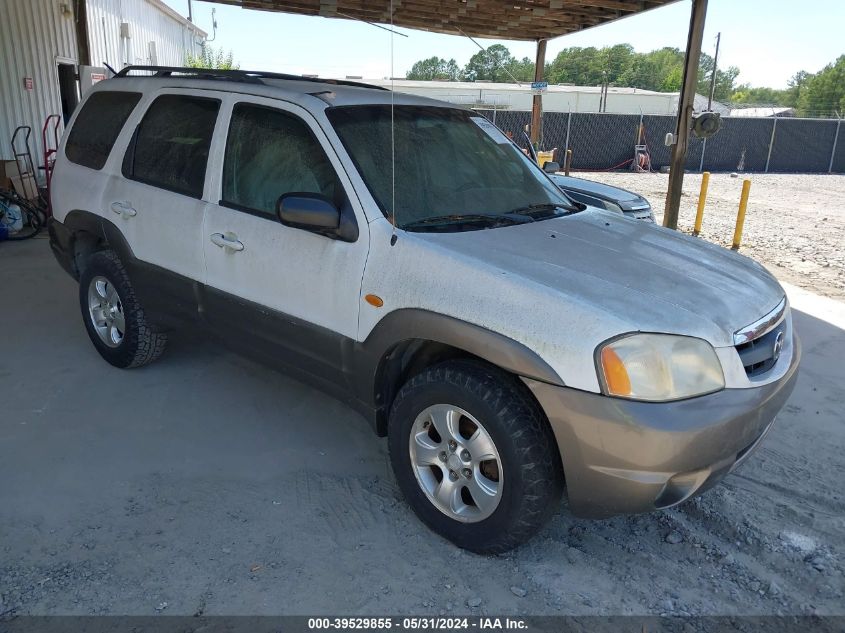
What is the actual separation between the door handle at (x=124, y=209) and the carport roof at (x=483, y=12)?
16.9 feet

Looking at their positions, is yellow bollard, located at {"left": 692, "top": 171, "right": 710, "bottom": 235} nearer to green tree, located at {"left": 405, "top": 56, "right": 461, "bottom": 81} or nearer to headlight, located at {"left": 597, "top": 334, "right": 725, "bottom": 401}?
green tree, located at {"left": 405, "top": 56, "right": 461, "bottom": 81}

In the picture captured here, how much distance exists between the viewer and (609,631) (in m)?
2.58

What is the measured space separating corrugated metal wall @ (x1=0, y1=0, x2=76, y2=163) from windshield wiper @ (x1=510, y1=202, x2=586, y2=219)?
9.87 metres

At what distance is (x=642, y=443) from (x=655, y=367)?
283mm

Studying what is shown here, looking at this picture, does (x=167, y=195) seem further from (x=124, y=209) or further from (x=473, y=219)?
(x=473, y=219)

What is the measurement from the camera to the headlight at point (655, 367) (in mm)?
2463

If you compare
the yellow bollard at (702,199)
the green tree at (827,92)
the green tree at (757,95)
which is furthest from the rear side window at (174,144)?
the green tree at (757,95)

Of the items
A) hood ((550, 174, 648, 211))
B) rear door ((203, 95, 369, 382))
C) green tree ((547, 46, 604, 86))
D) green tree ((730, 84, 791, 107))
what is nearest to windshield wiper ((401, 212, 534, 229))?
rear door ((203, 95, 369, 382))

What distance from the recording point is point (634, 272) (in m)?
2.95

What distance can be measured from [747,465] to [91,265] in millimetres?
4419

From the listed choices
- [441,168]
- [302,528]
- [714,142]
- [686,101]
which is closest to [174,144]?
[441,168]

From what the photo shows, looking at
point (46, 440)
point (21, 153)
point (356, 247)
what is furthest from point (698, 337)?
point (21, 153)

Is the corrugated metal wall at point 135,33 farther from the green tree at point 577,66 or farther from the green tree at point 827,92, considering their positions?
the green tree at point 827,92

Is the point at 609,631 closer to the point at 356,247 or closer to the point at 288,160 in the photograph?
the point at 356,247
